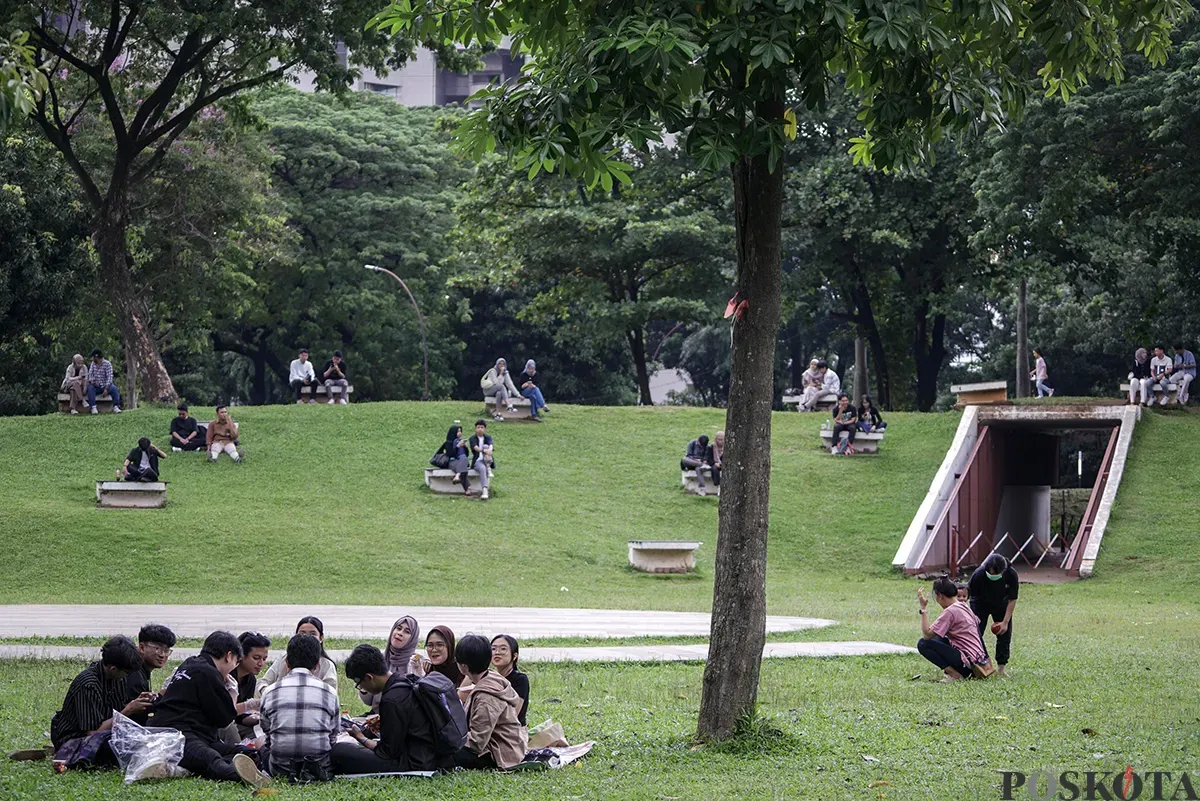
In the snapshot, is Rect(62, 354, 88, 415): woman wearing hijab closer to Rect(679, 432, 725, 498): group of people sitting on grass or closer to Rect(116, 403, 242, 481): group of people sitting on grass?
Rect(116, 403, 242, 481): group of people sitting on grass

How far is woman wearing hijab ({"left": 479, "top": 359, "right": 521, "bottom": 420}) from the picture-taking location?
113 ft

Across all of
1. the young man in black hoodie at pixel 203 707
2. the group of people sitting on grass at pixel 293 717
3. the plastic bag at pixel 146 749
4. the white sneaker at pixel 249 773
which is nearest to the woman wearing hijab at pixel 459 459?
the group of people sitting on grass at pixel 293 717

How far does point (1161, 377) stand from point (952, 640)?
23364mm

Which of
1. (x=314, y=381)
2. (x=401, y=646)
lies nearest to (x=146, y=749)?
(x=401, y=646)

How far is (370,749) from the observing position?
8.31m

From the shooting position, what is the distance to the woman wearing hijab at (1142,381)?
108 ft

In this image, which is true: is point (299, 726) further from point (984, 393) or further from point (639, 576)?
point (984, 393)

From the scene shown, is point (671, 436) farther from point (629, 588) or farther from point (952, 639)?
point (952, 639)

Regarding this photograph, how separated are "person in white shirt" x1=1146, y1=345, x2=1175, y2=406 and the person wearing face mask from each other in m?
22.3

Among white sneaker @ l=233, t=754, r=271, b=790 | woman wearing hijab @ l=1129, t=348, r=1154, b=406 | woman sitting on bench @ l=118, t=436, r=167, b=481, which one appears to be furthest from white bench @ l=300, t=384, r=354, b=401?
white sneaker @ l=233, t=754, r=271, b=790

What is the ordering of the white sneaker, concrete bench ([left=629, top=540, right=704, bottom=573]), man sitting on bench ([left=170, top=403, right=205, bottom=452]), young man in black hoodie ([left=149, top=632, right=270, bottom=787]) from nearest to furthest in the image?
the white sneaker
young man in black hoodie ([left=149, top=632, right=270, bottom=787])
concrete bench ([left=629, top=540, right=704, bottom=573])
man sitting on bench ([left=170, top=403, right=205, bottom=452])

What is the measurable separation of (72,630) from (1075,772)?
1145cm

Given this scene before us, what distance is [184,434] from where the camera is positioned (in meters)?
30.3

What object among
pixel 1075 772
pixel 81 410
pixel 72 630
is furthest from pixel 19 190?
pixel 1075 772
